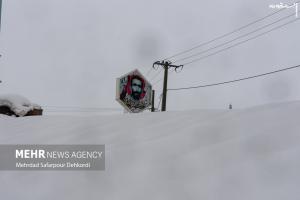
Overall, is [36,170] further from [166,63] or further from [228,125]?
[166,63]

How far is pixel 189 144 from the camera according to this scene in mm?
5375

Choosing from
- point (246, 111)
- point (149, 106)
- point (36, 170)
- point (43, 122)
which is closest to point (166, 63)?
point (149, 106)

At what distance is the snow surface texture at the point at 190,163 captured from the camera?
3.87m

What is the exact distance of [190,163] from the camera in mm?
4633

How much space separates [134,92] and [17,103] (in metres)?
18.4

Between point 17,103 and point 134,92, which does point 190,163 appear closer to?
point 17,103

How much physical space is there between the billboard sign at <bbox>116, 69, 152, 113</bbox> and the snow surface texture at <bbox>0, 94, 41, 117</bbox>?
652 inches

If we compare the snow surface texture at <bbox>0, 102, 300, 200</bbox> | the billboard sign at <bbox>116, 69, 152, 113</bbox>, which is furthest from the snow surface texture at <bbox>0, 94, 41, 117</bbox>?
the billboard sign at <bbox>116, 69, 152, 113</bbox>

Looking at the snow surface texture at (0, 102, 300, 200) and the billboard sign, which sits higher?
the billboard sign

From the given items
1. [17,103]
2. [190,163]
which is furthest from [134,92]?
[190,163]

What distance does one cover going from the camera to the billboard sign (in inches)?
1355

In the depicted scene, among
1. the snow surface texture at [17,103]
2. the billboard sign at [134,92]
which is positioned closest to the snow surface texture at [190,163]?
the snow surface texture at [17,103]

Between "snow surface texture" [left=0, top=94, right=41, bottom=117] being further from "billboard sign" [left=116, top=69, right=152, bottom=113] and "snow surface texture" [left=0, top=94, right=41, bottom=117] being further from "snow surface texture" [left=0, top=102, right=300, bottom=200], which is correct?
"billboard sign" [left=116, top=69, right=152, bottom=113]

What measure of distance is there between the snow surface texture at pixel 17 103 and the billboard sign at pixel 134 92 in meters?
16.6
